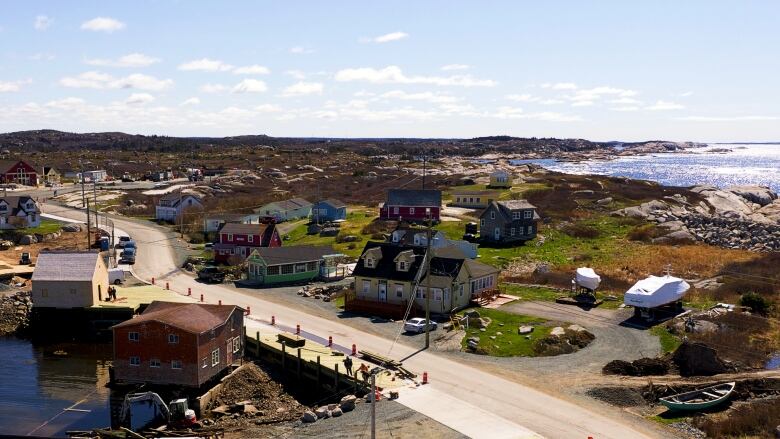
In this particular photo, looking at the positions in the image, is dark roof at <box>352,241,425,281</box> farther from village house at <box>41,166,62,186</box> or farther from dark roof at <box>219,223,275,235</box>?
village house at <box>41,166,62,186</box>

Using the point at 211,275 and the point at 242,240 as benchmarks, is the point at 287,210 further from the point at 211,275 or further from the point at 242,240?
the point at 211,275

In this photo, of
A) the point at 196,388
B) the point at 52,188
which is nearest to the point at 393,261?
Result: the point at 196,388

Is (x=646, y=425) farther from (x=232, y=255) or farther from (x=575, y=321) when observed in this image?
(x=232, y=255)

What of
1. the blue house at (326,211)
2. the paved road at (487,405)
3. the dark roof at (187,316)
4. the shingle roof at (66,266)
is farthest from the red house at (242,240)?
the dark roof at (187,316)

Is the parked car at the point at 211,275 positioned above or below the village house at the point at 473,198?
below

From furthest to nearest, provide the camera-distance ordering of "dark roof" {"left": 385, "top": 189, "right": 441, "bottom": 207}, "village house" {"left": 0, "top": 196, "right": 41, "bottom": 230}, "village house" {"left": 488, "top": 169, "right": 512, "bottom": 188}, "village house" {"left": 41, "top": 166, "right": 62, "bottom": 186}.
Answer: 1. "village house" {"left": 41, "top": 166, "right": 62, "bottom": 186}
2. "village house" {"left": 488, "top": 169, "right": 512, "bottom": 188}
3. "dark roof" {"left": 385, "top": 189, "right": 441, "bottom": 207}
4. "village house" {"left": 0, "top": 196, "right": 41, "bottom": 230}

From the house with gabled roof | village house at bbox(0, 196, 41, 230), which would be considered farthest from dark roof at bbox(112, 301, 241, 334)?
village house at bbox(0, 196, 41, 230)

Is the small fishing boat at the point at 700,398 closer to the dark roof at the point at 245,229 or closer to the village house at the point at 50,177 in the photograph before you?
the dark roof at the point at 245,229
